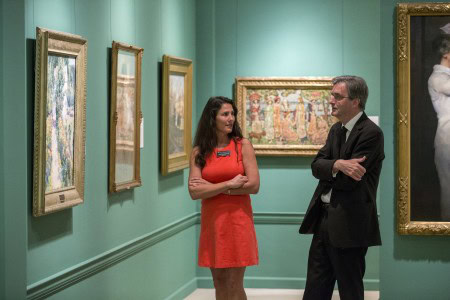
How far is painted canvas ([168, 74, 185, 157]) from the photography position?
798 cm

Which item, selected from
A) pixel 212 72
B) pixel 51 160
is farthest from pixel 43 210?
pixel 212 72

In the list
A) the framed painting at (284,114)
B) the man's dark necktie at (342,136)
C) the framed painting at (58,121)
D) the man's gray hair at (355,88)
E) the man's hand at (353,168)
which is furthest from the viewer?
the framed painting at (284,114)

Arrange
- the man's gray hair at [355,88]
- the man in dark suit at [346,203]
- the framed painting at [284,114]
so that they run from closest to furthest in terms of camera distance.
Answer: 1. the man in dark suit at [346,203]
2. the man's gray hair at [355,88]
3. the framed painting at [284,114]

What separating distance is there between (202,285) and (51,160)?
4640 millimetres

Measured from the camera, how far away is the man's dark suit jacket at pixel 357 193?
5.44m

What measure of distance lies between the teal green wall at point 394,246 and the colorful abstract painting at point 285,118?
283 centimetres

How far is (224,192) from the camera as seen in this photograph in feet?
20.6

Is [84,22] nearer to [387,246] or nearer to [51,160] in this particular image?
[51,160]

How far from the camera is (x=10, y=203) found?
14.8 feet

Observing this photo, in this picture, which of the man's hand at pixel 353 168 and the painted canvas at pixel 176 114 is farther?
the painted canvas at pixel 176 114

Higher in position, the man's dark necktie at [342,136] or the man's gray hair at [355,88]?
the man's gray hair at [355,88]

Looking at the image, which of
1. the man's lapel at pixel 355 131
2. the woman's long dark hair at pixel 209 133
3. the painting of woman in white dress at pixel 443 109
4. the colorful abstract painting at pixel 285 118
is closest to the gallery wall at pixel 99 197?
the woman's long dark hair at pixel 209 133

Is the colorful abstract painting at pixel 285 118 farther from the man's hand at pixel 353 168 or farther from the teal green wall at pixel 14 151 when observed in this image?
the teal green wall at pixel 14 151

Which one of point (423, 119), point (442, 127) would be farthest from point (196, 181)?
point (442, 127)
